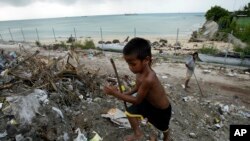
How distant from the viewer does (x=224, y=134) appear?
15.1 feet

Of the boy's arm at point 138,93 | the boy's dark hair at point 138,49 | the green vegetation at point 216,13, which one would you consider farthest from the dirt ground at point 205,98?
the green vegetation at point 216,13

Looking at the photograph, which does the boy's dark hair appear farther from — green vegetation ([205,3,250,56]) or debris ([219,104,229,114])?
green vegetation ([205,3,250,56])

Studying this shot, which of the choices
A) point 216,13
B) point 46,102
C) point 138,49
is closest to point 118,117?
point 46,102

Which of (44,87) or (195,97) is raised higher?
(44,87)

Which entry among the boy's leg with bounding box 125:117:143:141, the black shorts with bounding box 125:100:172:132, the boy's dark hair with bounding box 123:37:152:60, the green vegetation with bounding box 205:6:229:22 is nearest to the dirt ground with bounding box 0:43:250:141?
the boy's leg with bounding box 125:117:143:141

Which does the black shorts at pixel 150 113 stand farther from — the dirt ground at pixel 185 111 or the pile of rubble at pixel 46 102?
the pile of rubble at pixel 46 102

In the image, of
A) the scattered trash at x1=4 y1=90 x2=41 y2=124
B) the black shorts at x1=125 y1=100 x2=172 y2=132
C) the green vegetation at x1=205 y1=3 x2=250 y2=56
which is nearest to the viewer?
the black shorts at x1=125 y1=100 x2=172 y2=132

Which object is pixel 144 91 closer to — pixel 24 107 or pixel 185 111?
pixel 24 107

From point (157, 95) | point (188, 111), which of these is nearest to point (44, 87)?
point (157, 95)

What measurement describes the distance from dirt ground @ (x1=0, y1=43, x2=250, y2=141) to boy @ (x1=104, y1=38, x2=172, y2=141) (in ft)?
2.80

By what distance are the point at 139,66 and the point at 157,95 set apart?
0.42 meters

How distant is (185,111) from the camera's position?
16.9 ft

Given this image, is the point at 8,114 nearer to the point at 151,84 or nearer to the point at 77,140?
the point at 77,140

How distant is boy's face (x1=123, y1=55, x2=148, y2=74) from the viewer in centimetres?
231
